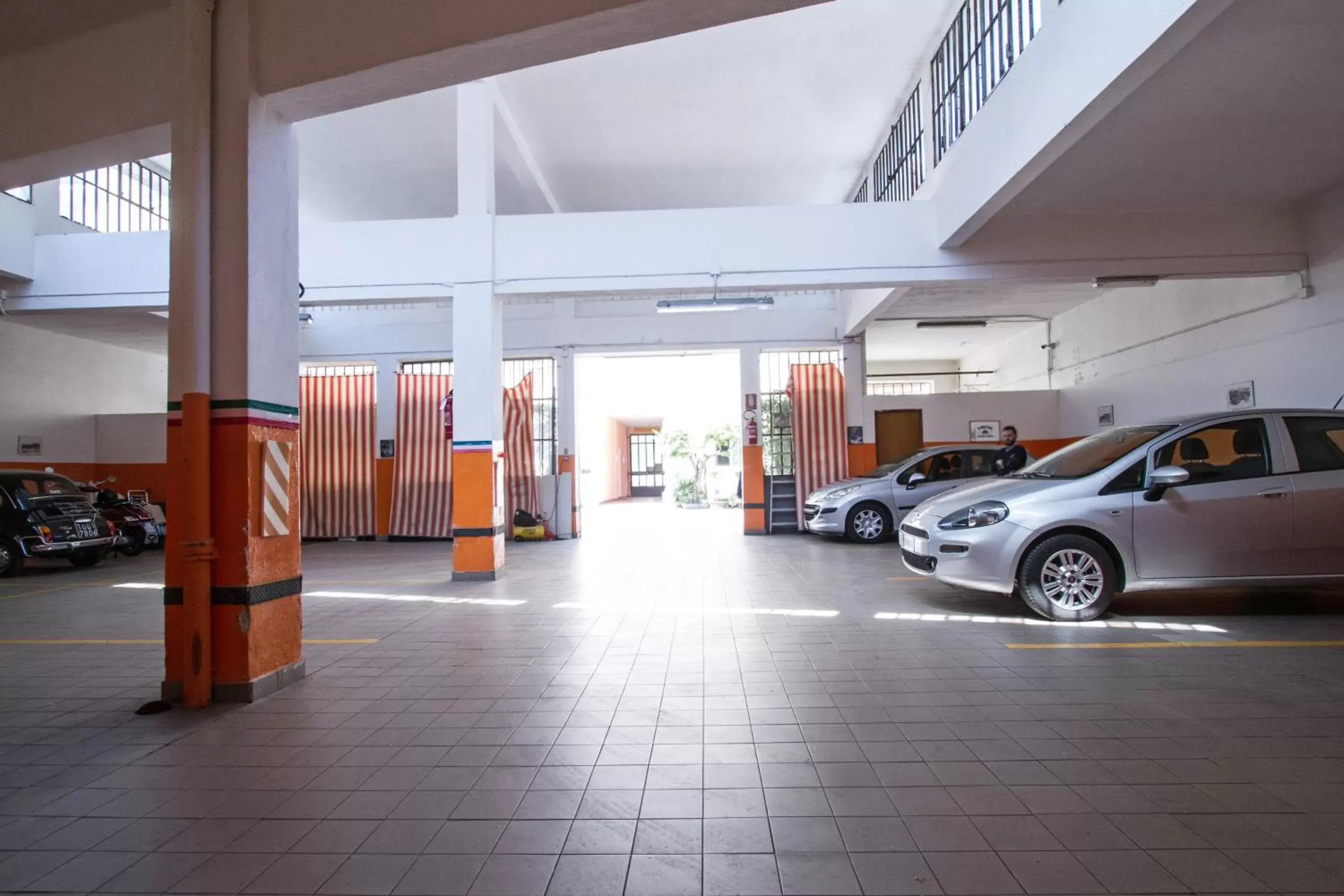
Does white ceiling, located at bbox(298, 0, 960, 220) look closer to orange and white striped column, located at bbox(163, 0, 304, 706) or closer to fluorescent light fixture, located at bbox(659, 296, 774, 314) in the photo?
fluorescent light fixture, located at bbox(659, 296, 774, 314)

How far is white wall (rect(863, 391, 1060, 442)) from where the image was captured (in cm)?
1447

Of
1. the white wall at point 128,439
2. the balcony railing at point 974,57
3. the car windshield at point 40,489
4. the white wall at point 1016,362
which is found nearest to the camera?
the balcony railing at point 974,57

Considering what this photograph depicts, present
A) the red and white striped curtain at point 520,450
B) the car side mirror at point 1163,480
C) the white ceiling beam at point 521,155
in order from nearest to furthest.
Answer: the car side mirror at point 1163,480
the white ceiling beam at point 521,155
the red and white striped curtain at point 520,450

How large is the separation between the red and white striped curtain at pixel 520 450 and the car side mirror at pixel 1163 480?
10691mm

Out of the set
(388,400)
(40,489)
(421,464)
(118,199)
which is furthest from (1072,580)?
(118,199)

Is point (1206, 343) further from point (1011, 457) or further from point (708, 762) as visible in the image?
point (708, 762)

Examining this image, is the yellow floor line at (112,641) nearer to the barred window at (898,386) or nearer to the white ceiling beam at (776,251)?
the white ceiling beam at (776,251)

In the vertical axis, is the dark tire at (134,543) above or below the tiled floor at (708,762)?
above

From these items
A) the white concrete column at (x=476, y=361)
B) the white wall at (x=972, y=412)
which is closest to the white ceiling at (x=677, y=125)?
the white concrete column at (x=476, y=361)

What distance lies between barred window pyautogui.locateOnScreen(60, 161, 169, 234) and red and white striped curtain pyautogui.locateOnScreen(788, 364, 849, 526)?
35.4ft

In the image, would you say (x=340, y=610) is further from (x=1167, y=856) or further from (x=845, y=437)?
(x=845, y=437)

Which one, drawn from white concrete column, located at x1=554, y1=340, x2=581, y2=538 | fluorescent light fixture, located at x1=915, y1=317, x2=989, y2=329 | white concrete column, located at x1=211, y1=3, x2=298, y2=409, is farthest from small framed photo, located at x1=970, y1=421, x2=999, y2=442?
white concrete column, located at x1=211, y1=3, x2=298, y2=409

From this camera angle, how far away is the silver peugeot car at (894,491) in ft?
39.1

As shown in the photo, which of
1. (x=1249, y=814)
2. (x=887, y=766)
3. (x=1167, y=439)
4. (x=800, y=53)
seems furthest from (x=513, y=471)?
(x=1249, y=814)
